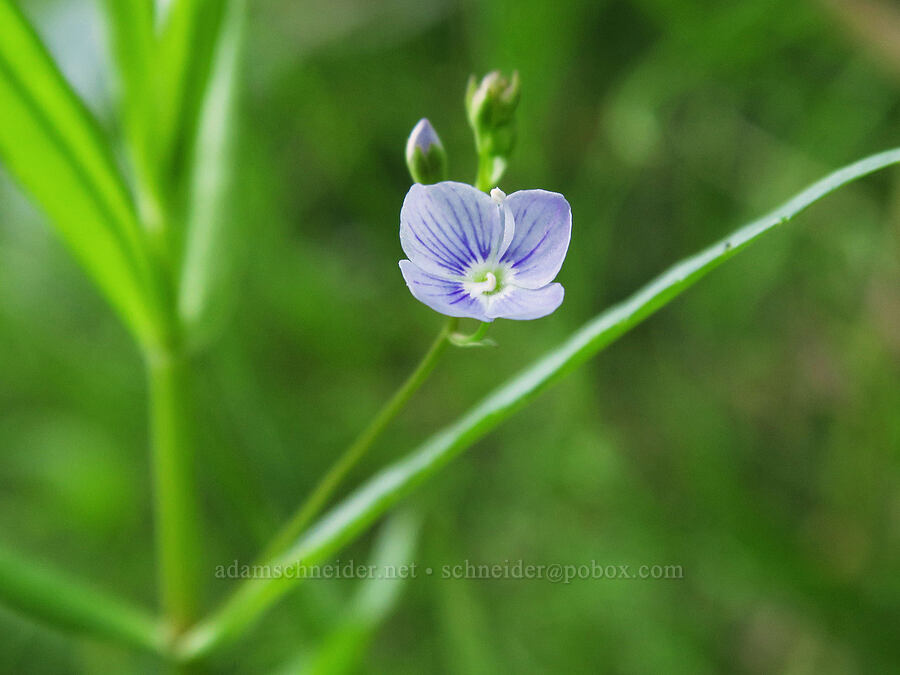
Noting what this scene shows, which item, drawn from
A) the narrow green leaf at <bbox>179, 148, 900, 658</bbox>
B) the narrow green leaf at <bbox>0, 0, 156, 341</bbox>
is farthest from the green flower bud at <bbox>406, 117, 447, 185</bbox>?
the narrow green leaf at <bbox>0, 0, 156, 341</bbox>

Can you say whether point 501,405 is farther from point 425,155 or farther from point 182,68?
point 182,68

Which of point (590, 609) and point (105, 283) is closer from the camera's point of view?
point (105, 283)

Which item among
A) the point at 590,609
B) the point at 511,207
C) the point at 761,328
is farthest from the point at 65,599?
the point at 761,328

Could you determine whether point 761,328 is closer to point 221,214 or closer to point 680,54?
point 680,54

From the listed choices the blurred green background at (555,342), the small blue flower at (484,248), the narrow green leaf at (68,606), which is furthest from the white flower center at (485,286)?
the blurred green background at (555,342)

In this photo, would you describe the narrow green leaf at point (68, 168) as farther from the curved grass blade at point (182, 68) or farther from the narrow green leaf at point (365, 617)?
the narrow green leaf at point (365, 617)

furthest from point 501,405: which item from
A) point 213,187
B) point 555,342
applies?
point 555,342
